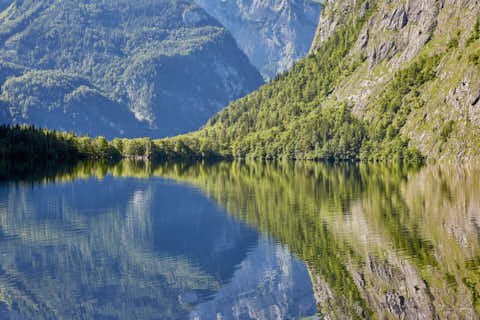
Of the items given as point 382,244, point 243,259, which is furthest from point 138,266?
point 382,244

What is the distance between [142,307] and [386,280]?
55.5 ft

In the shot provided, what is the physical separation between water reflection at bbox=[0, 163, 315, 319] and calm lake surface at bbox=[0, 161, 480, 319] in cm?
13

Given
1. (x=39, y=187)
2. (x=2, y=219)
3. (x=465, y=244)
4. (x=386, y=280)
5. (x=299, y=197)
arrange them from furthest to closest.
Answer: (x=39, y=187) < (x=299, y=197) < (x=2, y=219) < (x=465, y=244) < (x=386, y=280)

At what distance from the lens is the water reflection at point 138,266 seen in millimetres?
33812

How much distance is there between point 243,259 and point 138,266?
889cm

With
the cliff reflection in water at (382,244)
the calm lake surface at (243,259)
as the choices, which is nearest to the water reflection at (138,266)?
the calm lake surface at (243,259)

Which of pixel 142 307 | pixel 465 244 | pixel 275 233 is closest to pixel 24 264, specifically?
pixel 142 307

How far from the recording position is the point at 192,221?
65812 millimetres

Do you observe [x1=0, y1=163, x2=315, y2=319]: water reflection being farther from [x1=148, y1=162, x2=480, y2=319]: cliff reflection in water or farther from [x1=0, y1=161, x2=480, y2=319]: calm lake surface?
[x1=148, y1=162, x2=480, y2=319]: cliff reflection in water

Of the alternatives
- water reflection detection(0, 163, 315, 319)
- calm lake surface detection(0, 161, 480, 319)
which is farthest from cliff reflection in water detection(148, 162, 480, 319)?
water reflection detection(0, 163, 315, 319)

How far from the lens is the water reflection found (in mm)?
33812

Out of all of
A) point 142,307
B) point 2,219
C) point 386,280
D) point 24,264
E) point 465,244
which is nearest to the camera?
point 142,307

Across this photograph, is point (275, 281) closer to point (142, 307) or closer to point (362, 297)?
point (362, 297)

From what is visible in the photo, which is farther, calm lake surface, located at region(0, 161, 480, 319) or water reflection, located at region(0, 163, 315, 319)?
water reflection, located at region(0, 163, 315, 319)
